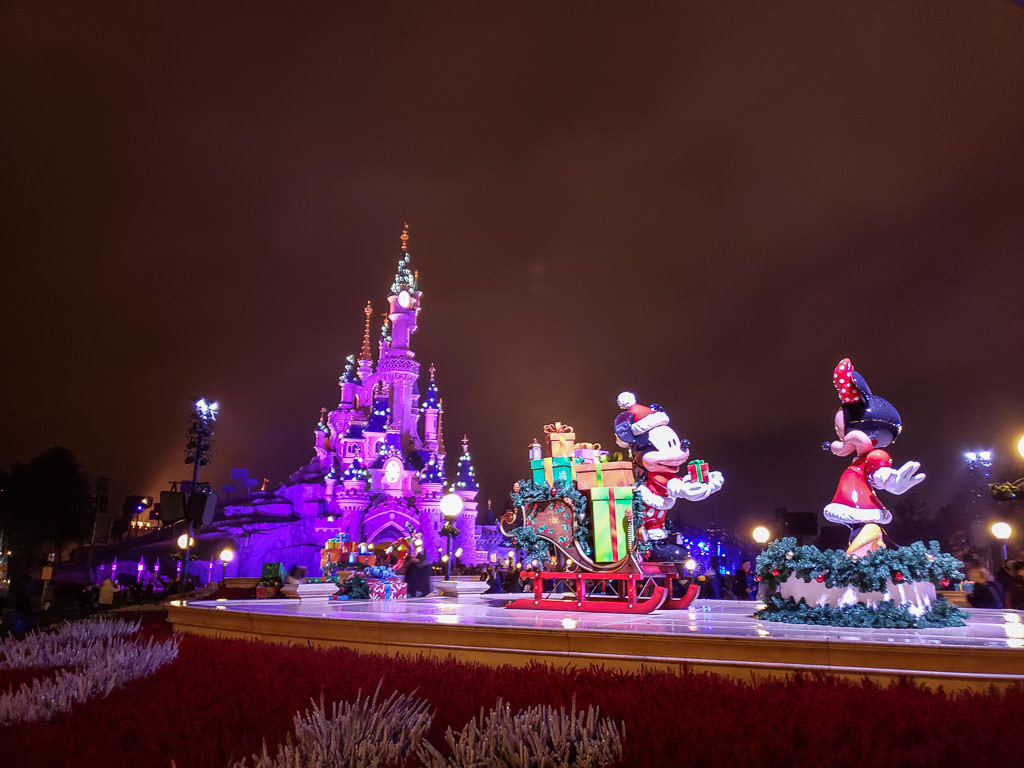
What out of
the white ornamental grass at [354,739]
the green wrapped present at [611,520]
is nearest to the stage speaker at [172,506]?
the green wrapped present at [611,520]

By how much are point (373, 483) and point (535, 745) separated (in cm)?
6037

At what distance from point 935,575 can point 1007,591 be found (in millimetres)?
7639

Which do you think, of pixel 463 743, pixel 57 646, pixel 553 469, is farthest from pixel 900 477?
pixel 57 646

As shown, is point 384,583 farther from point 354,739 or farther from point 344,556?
point 354,739

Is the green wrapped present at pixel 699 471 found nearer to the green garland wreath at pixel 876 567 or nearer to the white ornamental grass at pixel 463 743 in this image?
the green garland wreath at pixel 876 567

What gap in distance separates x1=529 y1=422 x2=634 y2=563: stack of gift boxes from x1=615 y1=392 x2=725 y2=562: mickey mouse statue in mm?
689

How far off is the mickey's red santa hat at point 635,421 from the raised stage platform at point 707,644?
3.81m

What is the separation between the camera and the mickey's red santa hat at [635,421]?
40.8ft

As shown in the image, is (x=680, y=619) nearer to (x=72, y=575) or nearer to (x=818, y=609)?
(x=818, y=609)

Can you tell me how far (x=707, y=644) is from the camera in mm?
6094

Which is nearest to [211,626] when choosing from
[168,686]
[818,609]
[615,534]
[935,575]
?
[168,686]

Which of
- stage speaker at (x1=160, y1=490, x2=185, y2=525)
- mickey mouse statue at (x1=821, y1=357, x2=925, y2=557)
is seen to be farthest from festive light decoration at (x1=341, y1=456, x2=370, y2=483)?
mickey mouse statue at (x1=821, y1=357, x2=925, y2=557)

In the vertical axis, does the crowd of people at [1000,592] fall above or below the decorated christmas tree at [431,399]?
below

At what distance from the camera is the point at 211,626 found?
34.6 feet
